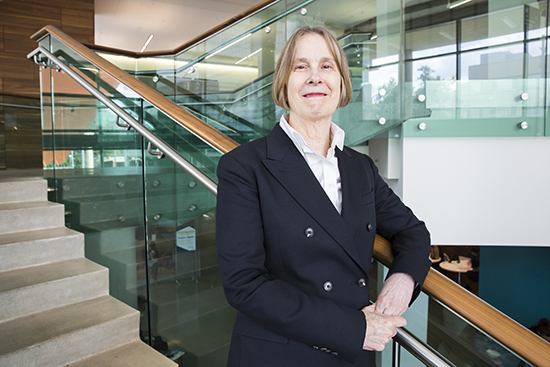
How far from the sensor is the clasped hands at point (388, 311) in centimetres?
90

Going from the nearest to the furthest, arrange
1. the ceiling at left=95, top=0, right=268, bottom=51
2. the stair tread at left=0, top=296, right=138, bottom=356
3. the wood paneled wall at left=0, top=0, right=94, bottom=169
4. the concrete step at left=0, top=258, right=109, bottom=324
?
the stair tread at left=0, top=296, right=138, bottom=356, the concrete step at left=0, top=258, right=109, bottom=324, the wood paneled wall at left=0, top=0, right=94, bottom=169, the ceiling at left=95, top=0, right=268, bottom=51

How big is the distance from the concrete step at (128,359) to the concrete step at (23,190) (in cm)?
153

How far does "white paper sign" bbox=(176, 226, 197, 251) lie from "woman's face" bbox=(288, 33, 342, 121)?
4.67 ft

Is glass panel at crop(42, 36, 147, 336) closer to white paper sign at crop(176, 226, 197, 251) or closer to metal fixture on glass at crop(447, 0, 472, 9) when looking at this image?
white paper sign at crop(176, 226, 197, 251)

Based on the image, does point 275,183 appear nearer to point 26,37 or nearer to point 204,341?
point 204,341

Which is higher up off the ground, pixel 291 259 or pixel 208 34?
pixel 208 34

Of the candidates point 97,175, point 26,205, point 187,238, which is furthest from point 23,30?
point 187,238

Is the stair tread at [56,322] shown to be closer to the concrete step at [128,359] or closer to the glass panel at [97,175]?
the concrete step at [128,359]

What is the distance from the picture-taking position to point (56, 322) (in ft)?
5.98

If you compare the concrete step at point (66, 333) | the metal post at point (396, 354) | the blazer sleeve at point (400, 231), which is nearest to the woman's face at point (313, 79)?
the blazer sleeve at point (400, 231)

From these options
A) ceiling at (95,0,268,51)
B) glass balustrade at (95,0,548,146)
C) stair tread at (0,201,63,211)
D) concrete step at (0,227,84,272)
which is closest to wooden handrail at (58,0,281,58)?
glass balustrade at (95,0,548,146)

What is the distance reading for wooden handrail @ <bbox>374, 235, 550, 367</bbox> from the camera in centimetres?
88

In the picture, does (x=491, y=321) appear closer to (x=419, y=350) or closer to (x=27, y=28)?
(x=419, y=350)

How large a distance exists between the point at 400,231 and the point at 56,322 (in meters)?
1.60
